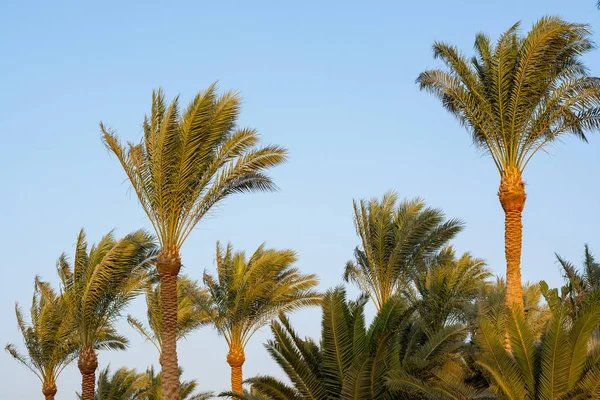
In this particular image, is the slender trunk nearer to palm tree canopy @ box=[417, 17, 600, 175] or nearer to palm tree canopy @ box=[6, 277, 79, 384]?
palm tree canopy @ box=[6, 277, 79, 384]

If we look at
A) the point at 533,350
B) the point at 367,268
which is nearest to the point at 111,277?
the point at 367,268

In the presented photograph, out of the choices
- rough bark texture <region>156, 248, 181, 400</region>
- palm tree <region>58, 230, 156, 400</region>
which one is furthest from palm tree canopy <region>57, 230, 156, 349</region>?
rough bark texture <region>156, 248, 181, 400</region>

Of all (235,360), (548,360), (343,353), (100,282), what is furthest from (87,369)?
(548,360)

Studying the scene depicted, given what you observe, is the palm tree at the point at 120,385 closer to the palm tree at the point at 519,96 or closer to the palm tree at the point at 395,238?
the palm tree at the point at 395,238

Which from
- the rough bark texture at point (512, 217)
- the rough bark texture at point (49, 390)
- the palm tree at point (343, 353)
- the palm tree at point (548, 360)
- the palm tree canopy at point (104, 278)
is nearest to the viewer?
the palm tree at point (548, 360)

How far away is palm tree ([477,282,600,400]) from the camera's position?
53.9 feet

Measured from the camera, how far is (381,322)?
19.6 meters

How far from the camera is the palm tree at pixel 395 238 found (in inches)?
1117

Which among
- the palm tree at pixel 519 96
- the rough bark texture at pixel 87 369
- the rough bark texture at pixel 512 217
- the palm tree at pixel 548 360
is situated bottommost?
the palm tree at pixel 548 360

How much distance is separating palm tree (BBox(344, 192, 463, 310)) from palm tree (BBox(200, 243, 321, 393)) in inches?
123

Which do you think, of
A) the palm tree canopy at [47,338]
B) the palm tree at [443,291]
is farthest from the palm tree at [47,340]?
the palm tree at [443,291]

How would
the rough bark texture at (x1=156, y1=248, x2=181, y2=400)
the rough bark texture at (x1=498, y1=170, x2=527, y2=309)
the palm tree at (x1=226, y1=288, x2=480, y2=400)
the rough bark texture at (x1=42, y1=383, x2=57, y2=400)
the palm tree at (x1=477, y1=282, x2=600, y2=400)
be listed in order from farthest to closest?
→ the rough bark texture at (x1=42, y1=383, x2=57, y2=400)
the rough bark texture at (x1=156, y1=248, x2=181, y2=400)
the rough bark texture at (x1=498, y1=170, x2=527, y2=309)
the palm tree at (x1=226, y1=288, x2=480, y2=400)
the palm tree at (x1=477, y1=282, x2=600, y2=400)

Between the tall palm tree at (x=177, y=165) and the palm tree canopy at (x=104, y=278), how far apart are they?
11.6 feet

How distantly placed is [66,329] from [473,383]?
15.9 meters
